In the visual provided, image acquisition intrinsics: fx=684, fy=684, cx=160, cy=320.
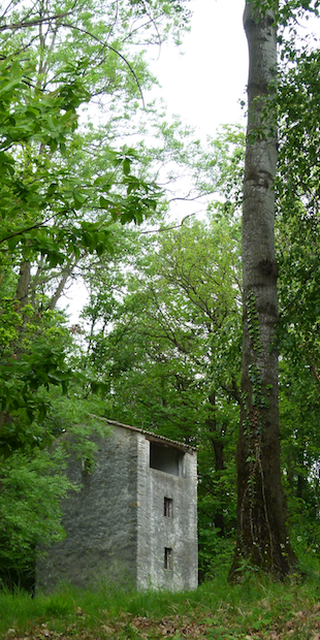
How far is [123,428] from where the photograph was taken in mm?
22906

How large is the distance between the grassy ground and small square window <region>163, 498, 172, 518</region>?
51.9ft

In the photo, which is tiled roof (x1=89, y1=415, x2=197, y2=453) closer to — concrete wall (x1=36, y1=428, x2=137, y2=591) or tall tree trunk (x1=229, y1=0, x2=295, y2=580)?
concrete wall (x1=36, y1=428, x2=137, y2=591)

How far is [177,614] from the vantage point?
6.53 meters

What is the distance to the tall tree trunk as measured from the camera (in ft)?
25.6

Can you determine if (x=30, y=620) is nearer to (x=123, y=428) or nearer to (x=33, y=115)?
(x=33, y=115)

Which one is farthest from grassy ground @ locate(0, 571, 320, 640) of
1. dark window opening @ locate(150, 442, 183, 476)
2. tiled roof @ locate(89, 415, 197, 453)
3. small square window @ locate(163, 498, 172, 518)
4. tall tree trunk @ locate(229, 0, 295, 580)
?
dark window opening @ locate(150, 442, 183, 476)

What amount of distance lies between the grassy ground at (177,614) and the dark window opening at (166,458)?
17332 millimetres

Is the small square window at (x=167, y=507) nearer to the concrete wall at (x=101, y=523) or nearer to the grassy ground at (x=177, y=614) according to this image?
the concrete wall at (x=101, y=523)

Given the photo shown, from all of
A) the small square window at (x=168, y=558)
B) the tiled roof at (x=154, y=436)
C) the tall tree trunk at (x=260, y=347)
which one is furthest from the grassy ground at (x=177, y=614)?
the small square window at (x=168, y=558)

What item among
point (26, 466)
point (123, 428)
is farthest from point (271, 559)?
point (123, 428)

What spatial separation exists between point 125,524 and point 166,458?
13.8ft

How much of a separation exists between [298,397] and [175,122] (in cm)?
1112

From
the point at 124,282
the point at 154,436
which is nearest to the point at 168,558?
the point at 154,436

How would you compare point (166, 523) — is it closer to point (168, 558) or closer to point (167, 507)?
point (167, 507)
